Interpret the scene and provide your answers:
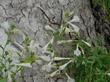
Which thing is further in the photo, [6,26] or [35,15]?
[35,15]

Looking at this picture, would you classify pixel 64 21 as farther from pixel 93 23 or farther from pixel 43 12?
pixel 93 23

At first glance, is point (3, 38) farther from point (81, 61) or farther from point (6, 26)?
point (81, 61)

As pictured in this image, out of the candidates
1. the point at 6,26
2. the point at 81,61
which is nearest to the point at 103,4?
the point at 81,61

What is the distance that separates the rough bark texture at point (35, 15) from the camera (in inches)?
76.4

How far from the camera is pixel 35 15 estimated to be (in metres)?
2.06

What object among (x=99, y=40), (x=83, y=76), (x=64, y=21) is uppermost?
(x=64, y=21)

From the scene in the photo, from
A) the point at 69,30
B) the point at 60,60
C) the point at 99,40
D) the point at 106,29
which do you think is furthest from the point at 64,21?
the point at 106,29

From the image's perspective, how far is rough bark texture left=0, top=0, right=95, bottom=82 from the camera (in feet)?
6.37

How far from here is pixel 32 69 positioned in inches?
76.0

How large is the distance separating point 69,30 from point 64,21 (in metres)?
0.09

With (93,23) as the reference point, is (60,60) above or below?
below

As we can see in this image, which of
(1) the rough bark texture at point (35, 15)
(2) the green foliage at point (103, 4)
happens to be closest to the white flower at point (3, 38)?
(1) the rough bark texture at point (35, 15)

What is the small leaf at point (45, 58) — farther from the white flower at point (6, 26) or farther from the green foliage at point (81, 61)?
the white flower at point (6, 26)

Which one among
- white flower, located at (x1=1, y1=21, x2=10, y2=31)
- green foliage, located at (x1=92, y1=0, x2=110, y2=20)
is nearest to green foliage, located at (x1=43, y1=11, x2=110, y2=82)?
white flower, located at (x1=1, y1=21, x2=10, y2=31)
